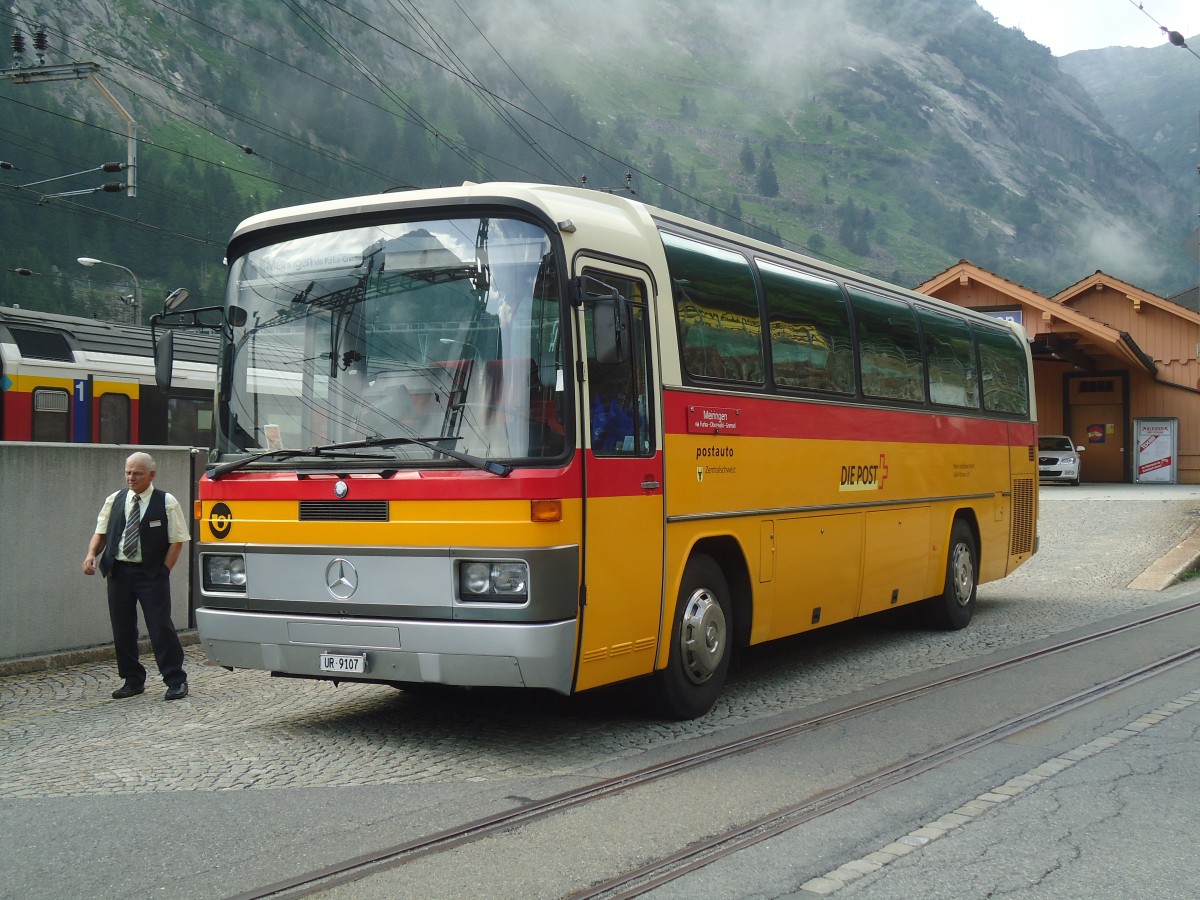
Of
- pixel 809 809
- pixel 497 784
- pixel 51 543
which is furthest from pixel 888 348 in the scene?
pixel 51 543

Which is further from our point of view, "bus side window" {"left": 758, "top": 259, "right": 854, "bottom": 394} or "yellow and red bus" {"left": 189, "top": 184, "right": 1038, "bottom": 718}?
"bus side window" {"left": 758, "top": 259, "right": 854, "bottom": 394}

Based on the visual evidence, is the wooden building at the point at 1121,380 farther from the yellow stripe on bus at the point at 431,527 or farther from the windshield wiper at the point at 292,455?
the yellow stripe on bus at the point at 431,527

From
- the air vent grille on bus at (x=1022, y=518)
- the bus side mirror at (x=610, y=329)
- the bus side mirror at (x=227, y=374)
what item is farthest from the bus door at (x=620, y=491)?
the air vent grille on bus at (x=1022, y=518)

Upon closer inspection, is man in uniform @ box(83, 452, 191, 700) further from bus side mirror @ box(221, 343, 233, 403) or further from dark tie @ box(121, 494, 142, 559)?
bus side mirror @ box(221, 343, 233, 403)

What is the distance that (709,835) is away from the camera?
5.35 m

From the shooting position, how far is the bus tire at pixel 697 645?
7613mm

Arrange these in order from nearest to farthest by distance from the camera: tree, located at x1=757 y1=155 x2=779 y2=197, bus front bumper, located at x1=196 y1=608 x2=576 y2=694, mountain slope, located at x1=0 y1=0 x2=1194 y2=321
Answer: bus front bumper, located at x1=196 y1=608 x2=576 y2=694
mountain slope, located at x1=0 y1=0 x2=1194 y2=321
tree, located at x1=757 y1=155 x2=779 y2=197

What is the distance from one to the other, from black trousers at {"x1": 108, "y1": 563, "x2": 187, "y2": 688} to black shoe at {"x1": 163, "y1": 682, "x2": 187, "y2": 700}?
0.02 m

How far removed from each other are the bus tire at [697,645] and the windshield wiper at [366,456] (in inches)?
67.2

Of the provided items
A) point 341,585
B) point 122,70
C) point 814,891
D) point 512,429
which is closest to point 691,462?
point 512,429

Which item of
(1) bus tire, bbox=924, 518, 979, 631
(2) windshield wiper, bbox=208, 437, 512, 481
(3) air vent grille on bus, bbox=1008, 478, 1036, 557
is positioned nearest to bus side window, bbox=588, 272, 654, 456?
(2) windshield wiper, bbox=208, 437, 512, 481

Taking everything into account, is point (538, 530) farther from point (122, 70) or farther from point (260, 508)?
point (122, 70)

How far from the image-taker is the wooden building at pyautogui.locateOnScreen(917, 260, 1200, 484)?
3534 cm

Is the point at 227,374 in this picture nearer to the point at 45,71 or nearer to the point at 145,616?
the point at 145,616
